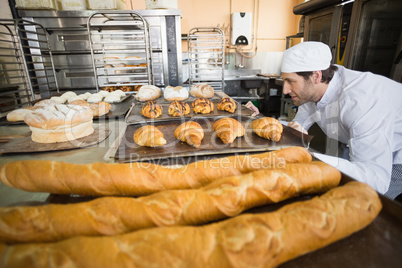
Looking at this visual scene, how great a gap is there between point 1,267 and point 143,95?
2529 mm

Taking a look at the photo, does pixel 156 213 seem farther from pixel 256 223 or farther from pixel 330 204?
pixel 330 204

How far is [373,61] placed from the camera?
3.21 metres

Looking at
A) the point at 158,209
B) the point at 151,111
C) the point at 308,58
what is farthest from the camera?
the point at 151,111

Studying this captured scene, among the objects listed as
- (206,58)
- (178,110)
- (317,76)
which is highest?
(206,58)

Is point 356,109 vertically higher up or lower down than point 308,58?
lower down

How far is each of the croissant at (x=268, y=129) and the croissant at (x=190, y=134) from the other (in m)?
0.47

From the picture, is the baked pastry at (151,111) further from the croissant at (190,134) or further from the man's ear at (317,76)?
the man's ear at (317,76)

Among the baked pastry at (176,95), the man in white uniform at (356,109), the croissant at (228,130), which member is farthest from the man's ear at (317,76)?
the baked pastry at (176,95)

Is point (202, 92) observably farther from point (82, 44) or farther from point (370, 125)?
point (82, 44)

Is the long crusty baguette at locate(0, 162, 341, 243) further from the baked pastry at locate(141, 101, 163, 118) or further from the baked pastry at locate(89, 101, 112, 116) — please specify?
the baked pastry at locate(89, 101, 112, 116)

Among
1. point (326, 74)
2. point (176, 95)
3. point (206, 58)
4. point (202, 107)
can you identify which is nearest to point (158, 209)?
point (202, 107)

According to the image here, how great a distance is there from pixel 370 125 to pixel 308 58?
0.77m

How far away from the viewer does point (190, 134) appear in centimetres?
142

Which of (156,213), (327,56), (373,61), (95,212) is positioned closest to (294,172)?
(156,213)
